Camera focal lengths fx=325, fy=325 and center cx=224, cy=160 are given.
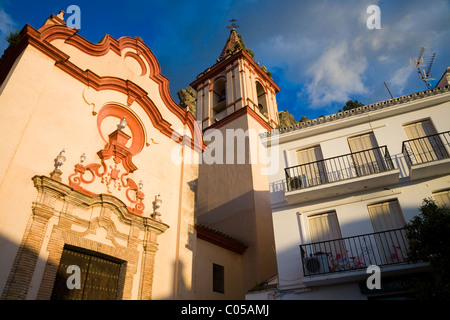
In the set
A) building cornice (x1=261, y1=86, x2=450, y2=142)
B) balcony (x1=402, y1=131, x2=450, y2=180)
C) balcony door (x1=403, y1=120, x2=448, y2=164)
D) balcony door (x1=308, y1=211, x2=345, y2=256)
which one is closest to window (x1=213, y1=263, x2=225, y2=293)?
balcony door (x1=308, y1=211, x2=345, y2=256)

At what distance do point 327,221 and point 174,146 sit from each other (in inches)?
257

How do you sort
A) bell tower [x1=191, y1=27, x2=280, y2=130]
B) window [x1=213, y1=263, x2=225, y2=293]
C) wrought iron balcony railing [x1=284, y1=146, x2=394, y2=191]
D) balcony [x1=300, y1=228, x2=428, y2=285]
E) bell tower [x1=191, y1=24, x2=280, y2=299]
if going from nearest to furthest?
balcony [x1=300, y1=228, x2=428, y2=285] < wrought iron balcony railing [x1=284, y1=146, x2=394, y2=191] < window [x1=213, y1=263, x2=225, y2=293] < bell tower [x1=191, y1=24, x2=280, y2=299] < bell tower [x1=191, y1=27, x2=280, y2=130]

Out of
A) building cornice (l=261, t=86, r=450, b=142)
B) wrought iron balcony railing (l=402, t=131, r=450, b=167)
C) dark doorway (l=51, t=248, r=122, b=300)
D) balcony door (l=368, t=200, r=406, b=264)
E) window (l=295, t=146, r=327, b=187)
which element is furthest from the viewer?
window (l=295, t=146, r=327, b=187)

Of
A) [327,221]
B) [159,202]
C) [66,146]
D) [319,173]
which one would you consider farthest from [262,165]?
[66,146]

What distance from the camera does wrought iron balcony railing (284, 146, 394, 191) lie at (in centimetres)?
1176

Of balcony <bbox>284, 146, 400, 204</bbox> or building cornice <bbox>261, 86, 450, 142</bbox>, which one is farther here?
building cornice <bbox>261, 86, 450, 142</bbox>

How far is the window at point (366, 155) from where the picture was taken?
11758 millimetres

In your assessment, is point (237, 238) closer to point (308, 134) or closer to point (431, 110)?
point (308, 134)

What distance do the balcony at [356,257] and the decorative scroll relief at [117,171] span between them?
5735 mm

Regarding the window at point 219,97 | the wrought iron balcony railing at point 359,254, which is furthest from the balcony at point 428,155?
the window at point 219,97

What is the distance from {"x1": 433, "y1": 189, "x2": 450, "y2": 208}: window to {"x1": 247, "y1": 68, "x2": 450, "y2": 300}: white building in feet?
0.09

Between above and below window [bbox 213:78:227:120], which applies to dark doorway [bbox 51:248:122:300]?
below

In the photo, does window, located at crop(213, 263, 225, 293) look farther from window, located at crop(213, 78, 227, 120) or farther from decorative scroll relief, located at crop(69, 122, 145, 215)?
window, located at crop(213, 78, 227, 120)

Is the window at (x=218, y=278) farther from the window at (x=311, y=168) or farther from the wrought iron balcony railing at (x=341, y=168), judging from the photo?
the window at (x=311, y=168)
